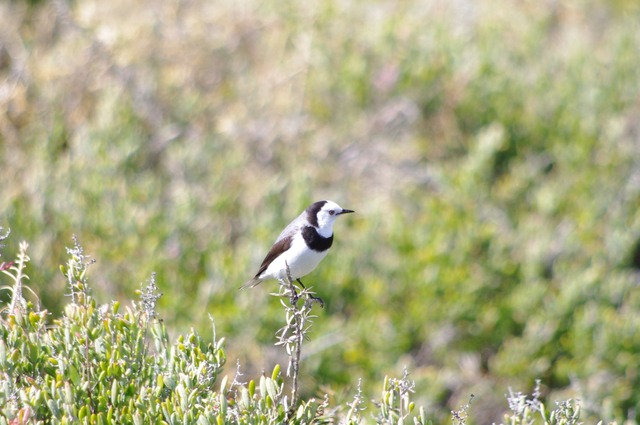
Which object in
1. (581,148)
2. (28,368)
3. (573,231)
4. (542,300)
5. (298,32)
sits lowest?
(28,368)

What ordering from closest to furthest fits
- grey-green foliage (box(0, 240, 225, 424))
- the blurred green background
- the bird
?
1. grey-green foliage (box(0, 240, 225, 424))
2. the bird
3. the blurred green background

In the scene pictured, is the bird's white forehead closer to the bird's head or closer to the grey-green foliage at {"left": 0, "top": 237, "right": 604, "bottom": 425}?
the bird's head

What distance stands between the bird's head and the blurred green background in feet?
4.98

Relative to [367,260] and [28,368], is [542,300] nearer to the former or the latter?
[367,260]

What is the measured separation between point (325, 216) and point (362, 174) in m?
4.59

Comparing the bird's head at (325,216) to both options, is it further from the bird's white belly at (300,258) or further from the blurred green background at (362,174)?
the blurred green background at (362,174)

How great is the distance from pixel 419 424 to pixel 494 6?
851 centimetres

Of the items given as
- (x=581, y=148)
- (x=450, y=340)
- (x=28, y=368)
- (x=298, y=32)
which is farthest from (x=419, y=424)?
(x=298, y=32)

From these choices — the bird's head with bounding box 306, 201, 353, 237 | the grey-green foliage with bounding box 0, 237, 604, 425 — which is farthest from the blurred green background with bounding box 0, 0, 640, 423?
the grey-green foliage with bounding box 0, 237, 604, 425

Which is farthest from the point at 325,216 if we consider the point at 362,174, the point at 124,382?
the point at 362,174

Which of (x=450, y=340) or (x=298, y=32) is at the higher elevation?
(x=298, y=32)

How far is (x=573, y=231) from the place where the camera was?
778cm

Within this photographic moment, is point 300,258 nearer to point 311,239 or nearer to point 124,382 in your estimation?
point 311,239

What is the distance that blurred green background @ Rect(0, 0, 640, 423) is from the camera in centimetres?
677
